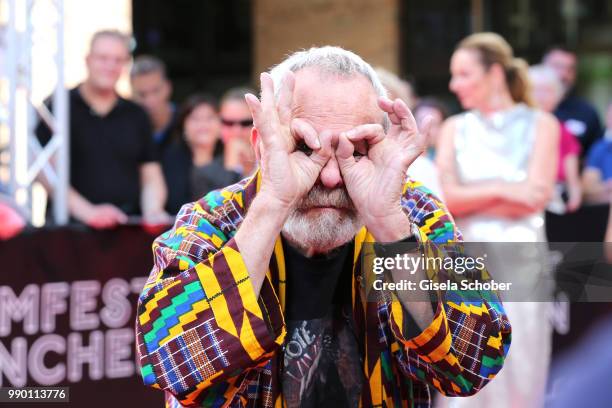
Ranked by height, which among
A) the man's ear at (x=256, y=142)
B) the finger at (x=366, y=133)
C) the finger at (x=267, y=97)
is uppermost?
the finger at (x=267, y=97)

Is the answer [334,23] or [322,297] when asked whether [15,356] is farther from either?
[334,23]

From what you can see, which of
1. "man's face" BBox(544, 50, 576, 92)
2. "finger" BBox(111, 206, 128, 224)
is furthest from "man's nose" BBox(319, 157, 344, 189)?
"man's face" BBox(544, 50, 576, 92)

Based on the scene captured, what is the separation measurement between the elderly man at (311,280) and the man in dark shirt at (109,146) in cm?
333

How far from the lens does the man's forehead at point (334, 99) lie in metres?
2.41

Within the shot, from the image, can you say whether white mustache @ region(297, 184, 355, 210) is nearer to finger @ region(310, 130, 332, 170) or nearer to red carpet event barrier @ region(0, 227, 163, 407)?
finger @ region(310, 130, 332, 170)

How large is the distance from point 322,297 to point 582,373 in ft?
2.29

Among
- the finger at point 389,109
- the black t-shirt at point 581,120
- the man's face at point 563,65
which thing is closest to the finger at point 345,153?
the finger at point 389,109

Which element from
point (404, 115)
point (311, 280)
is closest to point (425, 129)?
point (404, 115)

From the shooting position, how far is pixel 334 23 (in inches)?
456

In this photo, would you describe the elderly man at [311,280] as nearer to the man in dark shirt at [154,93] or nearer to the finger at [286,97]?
the finger at [286,97]

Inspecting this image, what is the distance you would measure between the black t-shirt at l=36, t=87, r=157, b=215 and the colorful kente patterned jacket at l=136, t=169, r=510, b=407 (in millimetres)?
3477

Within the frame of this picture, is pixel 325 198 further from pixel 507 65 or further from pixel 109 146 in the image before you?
pixel 109 146

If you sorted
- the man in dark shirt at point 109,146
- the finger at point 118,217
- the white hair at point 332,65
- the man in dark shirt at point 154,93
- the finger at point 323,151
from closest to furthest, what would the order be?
the finger at point 323,151, the white hair at point 332,65, the finger at point 118,217, the man in dark shirt at point 109,146, the man in dark shirt at point 154,93

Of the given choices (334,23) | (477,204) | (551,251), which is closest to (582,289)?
(551,251)
